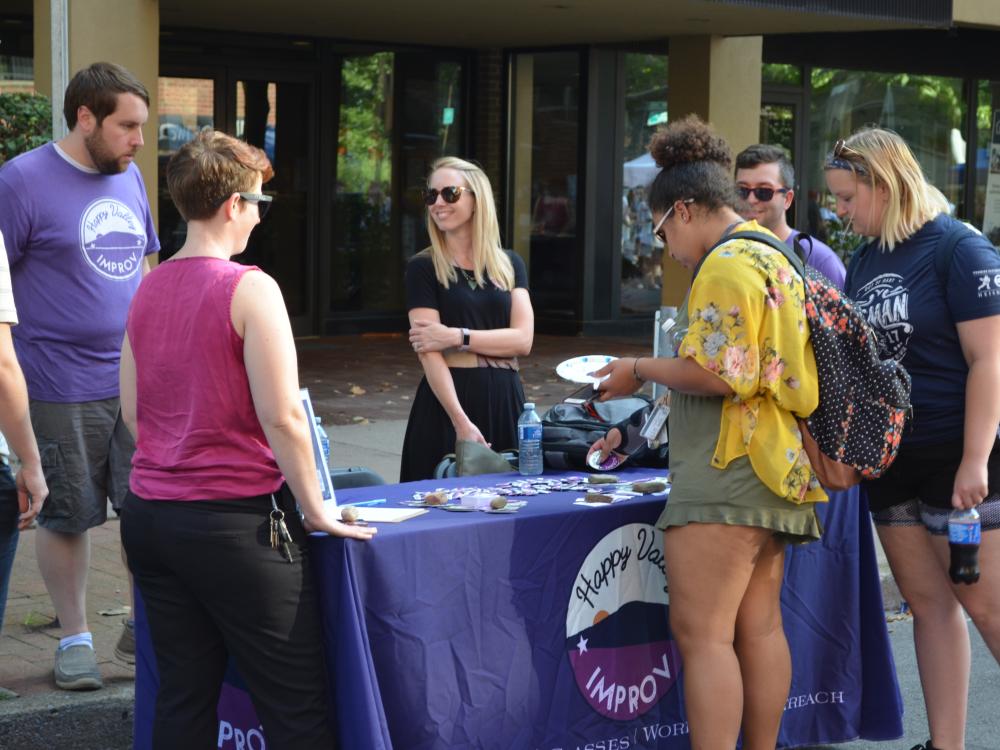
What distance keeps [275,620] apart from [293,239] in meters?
11.8

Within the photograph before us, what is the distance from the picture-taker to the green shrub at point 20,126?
25.6 ft

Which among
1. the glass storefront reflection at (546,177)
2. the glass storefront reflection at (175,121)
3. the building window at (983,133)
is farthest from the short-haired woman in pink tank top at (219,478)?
the building window at (983,133)

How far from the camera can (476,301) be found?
17.0 ft

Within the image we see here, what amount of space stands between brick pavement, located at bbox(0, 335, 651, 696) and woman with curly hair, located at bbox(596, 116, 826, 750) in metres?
2.18

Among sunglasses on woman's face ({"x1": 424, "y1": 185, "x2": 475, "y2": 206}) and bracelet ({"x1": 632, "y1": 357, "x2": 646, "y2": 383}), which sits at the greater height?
sunglasses on woman's face ({"x1": 424, "y1": 185, "x2": 475, "y2": 206})

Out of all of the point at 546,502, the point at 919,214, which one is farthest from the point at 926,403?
the point at 546,502

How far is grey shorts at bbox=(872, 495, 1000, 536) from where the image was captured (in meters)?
4.11

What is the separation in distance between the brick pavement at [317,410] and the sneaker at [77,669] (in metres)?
0.06

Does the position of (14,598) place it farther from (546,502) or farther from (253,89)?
(253,89)

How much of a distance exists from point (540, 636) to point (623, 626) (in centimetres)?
32

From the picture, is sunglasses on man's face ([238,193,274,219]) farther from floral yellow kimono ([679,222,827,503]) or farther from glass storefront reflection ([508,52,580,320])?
glass storefront reflection ([508,52,580,320])

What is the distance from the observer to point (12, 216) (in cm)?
465

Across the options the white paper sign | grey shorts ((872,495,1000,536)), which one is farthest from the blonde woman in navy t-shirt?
the white paper sign

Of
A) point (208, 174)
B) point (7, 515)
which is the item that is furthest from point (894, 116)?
point (208, 174)
